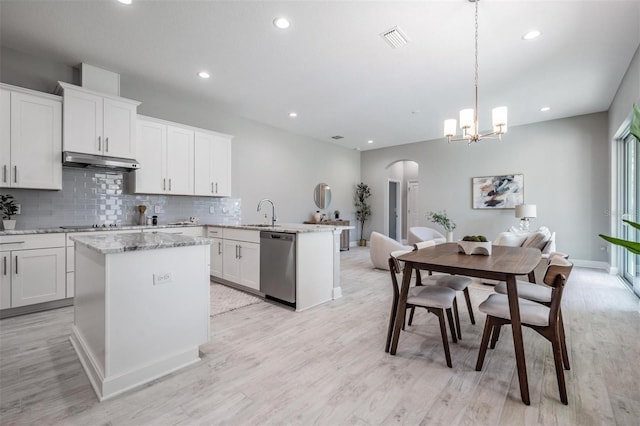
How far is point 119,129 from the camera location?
3.75 metres

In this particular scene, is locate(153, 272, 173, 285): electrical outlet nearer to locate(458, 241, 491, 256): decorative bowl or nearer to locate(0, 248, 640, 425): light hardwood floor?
locate(0, 248, 640, 425): light hardwood floor

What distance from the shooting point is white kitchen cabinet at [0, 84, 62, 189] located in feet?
10.1

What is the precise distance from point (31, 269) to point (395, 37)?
4.38 metres

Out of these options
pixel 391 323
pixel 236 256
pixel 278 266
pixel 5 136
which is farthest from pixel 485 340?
pixel 5 136

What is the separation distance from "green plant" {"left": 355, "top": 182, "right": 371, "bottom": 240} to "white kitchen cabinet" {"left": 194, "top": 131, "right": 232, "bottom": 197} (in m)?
4.57

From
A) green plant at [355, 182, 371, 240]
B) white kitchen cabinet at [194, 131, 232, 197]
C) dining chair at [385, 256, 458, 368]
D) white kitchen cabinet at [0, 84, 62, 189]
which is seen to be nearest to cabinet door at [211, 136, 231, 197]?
white kitchen cabinet at [194, 131, 232, 197]

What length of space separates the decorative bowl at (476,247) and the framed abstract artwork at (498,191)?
4.80 metres

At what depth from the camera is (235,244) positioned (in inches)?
156

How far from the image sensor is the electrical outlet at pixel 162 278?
6.25 ft

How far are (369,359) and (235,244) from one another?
242cm

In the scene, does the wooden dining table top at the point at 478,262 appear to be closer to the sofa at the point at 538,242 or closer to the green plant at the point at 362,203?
the sofa at the point at 538,242

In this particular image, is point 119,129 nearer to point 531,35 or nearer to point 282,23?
point 282,23

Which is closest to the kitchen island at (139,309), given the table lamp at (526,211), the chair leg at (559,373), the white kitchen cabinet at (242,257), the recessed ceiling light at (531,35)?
the white kitchen cabinet at (242,257)

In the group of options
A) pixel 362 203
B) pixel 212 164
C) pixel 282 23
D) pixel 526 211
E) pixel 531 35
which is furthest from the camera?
pixel 362 203
